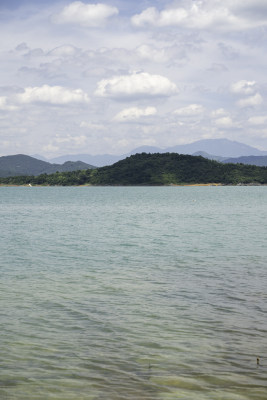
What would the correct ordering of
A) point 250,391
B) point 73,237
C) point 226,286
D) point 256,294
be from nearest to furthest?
point 250,391 → point 256,294 → point 226,286 → point 73,237

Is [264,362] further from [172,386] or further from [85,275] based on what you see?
[85,275]

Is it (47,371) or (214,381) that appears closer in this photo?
(214,381)

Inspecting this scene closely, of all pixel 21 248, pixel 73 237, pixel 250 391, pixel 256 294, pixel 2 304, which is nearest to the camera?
pixel 250 391

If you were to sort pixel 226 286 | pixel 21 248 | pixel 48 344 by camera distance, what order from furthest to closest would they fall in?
pixel 21 248 < pixel 226 286 < pixel 48 344

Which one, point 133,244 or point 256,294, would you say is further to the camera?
point 133,244

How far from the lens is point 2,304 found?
786 inches

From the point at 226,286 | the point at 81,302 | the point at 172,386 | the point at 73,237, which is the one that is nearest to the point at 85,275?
the point at 81,302

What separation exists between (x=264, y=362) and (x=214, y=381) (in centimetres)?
211

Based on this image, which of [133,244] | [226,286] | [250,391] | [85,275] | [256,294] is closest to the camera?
[250,391]

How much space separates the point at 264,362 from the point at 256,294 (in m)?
8.62

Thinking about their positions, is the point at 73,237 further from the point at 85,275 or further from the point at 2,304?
the point at 2,304

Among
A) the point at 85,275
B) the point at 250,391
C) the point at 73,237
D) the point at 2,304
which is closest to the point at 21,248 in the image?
the point at 73,237

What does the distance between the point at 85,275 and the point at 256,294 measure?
34.5ft

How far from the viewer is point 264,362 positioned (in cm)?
1308
